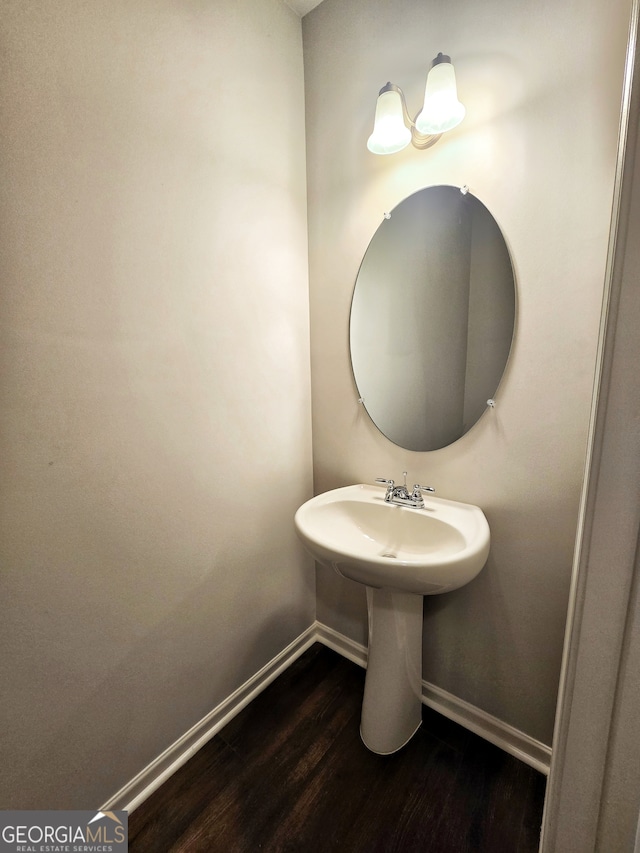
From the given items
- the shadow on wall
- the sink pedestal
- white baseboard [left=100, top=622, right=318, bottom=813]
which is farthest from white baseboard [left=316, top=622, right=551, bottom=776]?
the shadow on wall

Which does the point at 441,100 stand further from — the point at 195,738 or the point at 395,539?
the point at 195,738

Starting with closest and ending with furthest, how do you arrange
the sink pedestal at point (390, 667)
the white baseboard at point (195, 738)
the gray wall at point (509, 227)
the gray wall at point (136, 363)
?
the gray wall at point (136, 363)
the gray wall at point (509, 227)
the white baseboard at point (195, 738)
the sink pedestal at point (390, 667)

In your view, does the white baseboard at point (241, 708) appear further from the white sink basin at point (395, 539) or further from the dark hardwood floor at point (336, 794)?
the white sink basin at point (395, 539)

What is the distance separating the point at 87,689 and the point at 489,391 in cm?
141

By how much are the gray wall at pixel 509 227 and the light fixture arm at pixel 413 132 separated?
0.10 ft

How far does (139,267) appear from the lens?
100 centimetres

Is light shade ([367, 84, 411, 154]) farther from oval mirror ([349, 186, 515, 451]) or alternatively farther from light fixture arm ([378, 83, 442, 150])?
oval mirror ([349, 186, 515, 451])

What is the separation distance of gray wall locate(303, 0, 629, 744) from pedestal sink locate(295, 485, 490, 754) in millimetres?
139

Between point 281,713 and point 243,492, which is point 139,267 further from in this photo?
point 281,713

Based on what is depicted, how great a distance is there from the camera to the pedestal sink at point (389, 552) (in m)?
1.09

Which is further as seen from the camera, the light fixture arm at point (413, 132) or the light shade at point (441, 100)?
the light fixture arm at point (413, 132)

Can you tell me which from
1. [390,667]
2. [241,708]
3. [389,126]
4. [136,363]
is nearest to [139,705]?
[241,708]

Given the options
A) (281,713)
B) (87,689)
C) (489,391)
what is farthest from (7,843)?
(489,391)

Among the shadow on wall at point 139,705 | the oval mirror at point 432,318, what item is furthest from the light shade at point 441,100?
the shadow on wall at point 139,705
